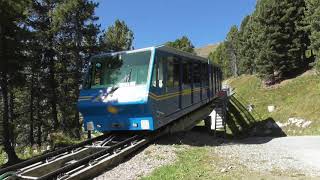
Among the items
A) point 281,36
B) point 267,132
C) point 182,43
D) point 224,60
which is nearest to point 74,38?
point 267,132

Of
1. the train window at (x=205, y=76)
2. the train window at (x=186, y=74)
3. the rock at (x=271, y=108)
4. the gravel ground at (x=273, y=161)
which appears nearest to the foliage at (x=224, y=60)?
the rock at (x=271, y=108)

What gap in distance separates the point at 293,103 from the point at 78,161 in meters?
27.5

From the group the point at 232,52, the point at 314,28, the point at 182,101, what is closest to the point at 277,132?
the point at 314,28

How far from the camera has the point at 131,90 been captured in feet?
42.3

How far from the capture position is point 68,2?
98.9ft

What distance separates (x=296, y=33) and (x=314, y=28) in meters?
11.8

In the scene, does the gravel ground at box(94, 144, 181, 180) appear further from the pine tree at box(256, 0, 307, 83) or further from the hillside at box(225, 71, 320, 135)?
the pine tree at box(256, 0, 307, 83)

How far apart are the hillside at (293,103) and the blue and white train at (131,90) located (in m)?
14.5

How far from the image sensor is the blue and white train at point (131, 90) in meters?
12.8

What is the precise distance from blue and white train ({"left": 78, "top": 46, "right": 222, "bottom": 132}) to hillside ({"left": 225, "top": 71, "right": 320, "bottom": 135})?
47.4 feet

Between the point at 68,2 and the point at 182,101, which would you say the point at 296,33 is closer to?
the point at 68,2

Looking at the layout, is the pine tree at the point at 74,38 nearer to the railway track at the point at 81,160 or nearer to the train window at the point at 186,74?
the train window at the point at 186,74

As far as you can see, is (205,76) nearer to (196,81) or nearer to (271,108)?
(196,81)

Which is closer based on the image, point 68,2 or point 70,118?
point 68,2
